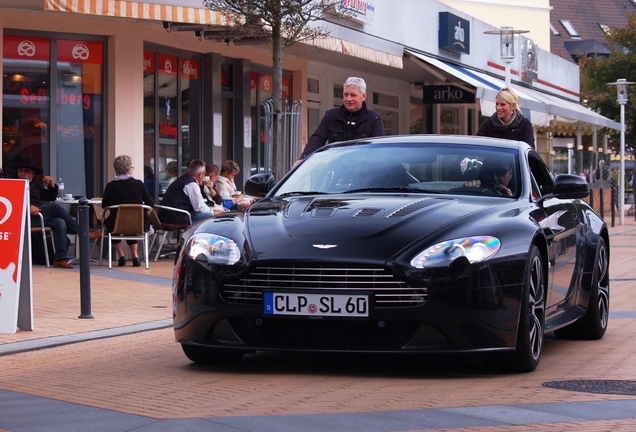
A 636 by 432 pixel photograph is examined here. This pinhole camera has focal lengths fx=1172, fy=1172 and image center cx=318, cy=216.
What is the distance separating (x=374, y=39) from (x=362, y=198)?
16.1m

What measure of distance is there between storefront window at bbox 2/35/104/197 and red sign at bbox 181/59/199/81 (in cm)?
246

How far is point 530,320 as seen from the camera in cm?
629

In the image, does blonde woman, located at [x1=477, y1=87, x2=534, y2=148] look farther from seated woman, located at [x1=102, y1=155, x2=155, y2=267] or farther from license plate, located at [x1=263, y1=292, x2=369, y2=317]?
seated woman, located at [x1=102, y1=155, x2=155, y2=267]

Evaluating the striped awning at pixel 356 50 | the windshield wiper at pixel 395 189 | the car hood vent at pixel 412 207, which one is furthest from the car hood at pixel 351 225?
the striped awning at pixel 356 50

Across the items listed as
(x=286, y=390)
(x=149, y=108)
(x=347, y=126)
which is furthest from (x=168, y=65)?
(x=286, y=390)

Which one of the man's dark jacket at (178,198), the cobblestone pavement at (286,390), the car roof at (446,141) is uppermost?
the car roof at (446,141)

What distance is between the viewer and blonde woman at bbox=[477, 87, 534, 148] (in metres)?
10.1

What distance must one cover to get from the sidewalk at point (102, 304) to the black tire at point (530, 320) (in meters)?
3.36

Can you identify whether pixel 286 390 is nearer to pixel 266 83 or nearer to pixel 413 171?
pixel 413 171

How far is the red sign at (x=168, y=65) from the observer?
63.9ft

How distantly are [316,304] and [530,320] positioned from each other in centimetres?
123

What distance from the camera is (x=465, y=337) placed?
5895 millimetres

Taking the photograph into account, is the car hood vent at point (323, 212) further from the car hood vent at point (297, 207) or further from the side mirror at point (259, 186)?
the side mirror at point (259, 186)

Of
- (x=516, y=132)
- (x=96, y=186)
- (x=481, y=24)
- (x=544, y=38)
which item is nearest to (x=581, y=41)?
(x=544, y=38)
